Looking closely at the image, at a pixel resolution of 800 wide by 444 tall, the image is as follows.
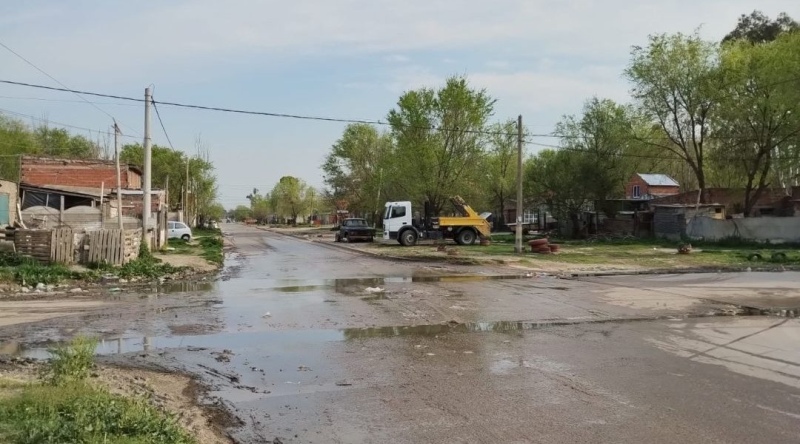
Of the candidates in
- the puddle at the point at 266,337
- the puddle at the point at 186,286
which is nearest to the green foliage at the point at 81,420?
the puddle at the point at 266,337

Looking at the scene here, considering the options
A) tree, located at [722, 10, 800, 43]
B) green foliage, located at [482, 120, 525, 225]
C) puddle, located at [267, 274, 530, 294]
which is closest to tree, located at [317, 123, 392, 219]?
green foliage, located at [482, 120, 525, 225]

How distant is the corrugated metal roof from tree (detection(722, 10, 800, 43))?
14977 millimetres

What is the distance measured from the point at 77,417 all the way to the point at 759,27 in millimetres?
65598

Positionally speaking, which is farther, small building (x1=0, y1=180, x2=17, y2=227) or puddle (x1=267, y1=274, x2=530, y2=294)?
small building (x1=0, y1=180, x2=17, y2=227)

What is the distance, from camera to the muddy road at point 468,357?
19.9 feet

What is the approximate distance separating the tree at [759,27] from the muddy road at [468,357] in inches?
1886

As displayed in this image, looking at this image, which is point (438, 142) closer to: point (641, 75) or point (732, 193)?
point (641, 75)

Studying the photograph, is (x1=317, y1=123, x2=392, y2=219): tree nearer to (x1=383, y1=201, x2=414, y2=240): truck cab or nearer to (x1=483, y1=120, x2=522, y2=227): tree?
(x1=483, y1=120, x2=522, y2=227): tree

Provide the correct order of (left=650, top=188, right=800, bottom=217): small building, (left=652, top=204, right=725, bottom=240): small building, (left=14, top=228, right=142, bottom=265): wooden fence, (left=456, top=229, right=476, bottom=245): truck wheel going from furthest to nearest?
(left=650, top=188, right=800, bottom=217): small building
(left=652, top=204, right=725, bottom=240): small building
(left=456, top=229, right=476, bottom=245): truck wheel
(left=14, top=228, right=142, bottom=265): wooden fence

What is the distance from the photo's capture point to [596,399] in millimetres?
6879

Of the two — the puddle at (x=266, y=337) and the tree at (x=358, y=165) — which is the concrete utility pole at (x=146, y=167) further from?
the tree at (x=358, y=165)

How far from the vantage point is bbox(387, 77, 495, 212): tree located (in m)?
45.6

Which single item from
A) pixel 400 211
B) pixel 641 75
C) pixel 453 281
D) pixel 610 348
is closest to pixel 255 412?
pixel 610 348

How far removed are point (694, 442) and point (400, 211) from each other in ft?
111
